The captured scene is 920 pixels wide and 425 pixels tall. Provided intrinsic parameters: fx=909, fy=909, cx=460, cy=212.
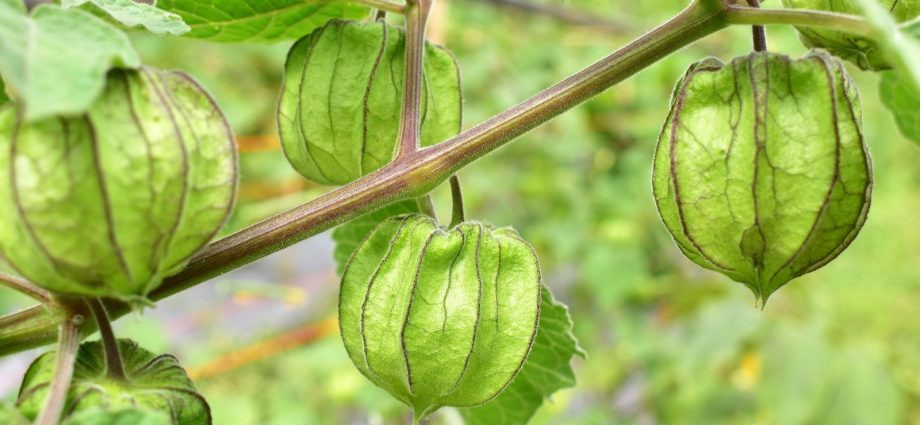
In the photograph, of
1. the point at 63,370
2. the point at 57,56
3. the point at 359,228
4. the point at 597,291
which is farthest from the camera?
the point at 597,291

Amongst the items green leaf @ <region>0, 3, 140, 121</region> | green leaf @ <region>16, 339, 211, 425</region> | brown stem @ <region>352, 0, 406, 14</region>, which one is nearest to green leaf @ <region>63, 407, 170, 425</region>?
green leaf @ <region>16, 339, 211, 425</region>

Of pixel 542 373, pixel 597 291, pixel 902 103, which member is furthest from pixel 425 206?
pixel 597 291

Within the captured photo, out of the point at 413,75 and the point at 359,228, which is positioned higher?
the point at 413,75

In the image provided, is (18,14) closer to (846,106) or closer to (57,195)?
(57,195)

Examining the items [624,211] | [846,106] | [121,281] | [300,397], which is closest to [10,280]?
[121,281]

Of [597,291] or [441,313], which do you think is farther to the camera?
[597,291]

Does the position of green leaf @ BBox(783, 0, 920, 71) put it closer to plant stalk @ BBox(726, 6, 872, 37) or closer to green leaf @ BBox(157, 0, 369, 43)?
plant stalk @ BBox(726, 6, 872, 37)

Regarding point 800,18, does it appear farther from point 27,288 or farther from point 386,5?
point 27,288
